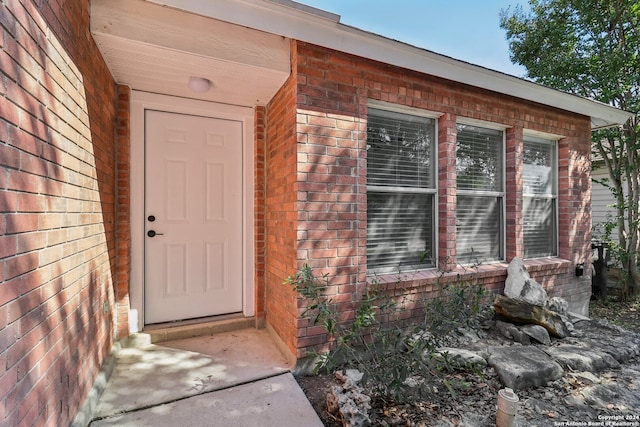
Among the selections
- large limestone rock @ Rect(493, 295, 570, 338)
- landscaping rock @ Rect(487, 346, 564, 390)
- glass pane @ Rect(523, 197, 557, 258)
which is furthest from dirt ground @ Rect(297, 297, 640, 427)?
glass pane @ Rect(523, 197, 557, 258)

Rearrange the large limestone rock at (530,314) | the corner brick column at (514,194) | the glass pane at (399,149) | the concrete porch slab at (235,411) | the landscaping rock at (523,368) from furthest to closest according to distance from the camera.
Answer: the corner brick column at (514,194) → the large limestone rock at (530,314) → the glass pane at (399,149) → the landscaping rock at (523,368) → the concrete porch slab at (235,411)

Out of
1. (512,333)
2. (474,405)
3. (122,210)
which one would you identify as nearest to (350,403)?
(474,405)

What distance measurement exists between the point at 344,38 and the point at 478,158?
2229mm

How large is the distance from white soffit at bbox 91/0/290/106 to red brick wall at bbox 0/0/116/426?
162 mm

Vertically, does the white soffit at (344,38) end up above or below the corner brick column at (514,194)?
above

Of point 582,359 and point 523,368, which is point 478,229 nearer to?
point 582,359

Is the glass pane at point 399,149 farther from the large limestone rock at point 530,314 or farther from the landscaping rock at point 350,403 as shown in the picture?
the landscaping rock at point 350,403

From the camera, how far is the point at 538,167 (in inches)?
159

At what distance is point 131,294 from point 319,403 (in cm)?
209

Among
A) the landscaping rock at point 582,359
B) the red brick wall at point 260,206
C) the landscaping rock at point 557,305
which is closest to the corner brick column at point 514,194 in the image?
the landscaping rock at point 557,305

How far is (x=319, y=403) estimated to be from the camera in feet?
6.84

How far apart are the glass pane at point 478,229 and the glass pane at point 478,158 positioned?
18 cm

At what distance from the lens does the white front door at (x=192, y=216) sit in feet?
9.72

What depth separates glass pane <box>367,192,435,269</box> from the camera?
2955 millimetres
